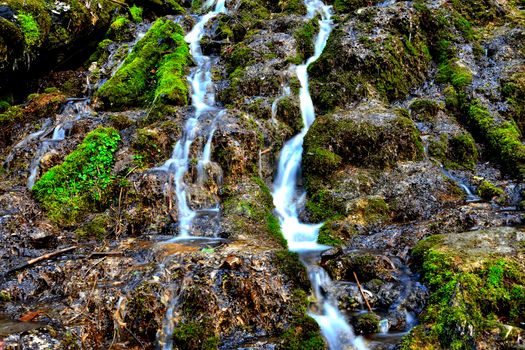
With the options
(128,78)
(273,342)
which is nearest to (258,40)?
(128,78)

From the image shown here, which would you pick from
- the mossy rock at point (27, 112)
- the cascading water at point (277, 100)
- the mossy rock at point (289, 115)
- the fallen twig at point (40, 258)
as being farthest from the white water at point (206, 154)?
the mossy rock at point (27, 112)

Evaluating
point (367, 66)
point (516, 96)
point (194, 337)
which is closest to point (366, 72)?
point (367, 66)

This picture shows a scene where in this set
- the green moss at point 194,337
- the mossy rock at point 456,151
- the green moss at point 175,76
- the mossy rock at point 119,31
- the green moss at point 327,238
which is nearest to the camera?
the green moss at point 194,337

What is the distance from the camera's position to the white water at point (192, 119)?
7543mm

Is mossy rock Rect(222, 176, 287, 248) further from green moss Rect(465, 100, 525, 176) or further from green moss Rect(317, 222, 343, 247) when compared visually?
green moss Rect(465, 100, 525, 176)

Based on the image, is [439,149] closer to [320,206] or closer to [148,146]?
[320,206]

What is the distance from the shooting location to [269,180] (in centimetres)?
906

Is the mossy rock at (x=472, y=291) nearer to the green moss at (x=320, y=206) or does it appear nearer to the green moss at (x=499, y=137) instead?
the green moss at (x=320, y=206)

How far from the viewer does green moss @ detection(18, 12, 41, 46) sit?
415 inches

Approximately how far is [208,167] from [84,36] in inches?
327

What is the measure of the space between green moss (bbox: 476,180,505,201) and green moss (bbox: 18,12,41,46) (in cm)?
1181

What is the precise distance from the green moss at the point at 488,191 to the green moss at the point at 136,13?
45.9ft

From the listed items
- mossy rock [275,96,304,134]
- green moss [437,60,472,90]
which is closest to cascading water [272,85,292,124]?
mossy rock [275,96,304,134]

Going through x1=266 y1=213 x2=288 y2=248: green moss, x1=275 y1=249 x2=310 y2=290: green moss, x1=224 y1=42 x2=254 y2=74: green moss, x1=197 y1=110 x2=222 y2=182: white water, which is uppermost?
x1=224 y1=42 x2=254 y2=74: green moss
